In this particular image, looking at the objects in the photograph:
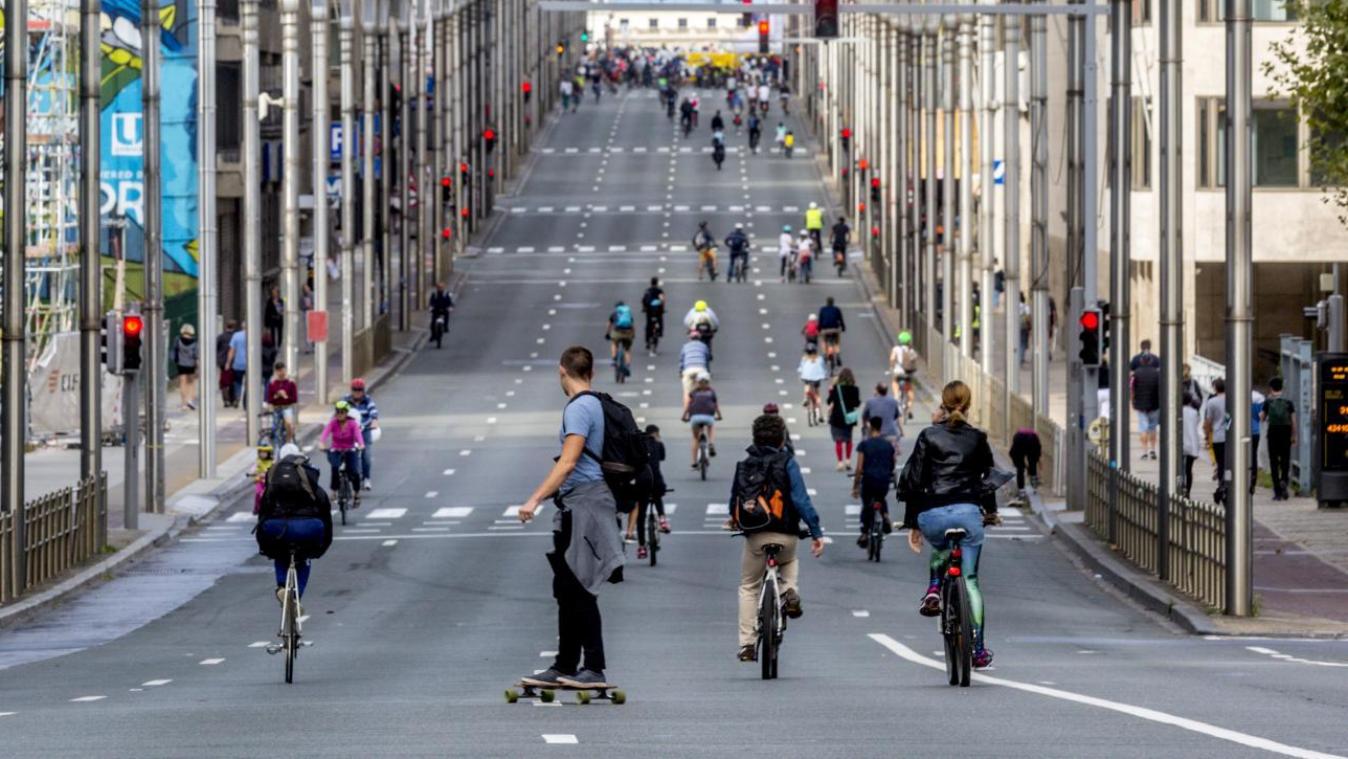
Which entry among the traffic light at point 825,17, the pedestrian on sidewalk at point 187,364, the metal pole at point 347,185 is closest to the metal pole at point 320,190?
the metal pole at point 347,185

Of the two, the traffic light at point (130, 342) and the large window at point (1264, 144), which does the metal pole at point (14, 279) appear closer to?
the traffic light at point (130, 342)

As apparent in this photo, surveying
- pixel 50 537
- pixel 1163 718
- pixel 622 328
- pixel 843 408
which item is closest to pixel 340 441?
pixel 50 537

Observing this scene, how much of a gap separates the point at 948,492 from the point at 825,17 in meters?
14.3

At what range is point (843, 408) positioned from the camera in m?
40.8

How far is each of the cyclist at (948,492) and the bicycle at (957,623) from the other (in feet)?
0.51

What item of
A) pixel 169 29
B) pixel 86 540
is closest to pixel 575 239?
pixel 169 29

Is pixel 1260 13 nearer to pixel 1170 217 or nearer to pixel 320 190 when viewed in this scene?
pixel 320 190

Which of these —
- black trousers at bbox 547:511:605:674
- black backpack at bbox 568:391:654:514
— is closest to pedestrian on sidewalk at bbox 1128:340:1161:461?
black trousers at bbox 547:511:605:674

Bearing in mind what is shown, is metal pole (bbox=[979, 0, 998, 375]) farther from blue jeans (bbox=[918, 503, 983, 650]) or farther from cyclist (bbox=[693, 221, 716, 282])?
blue jeans (bbox=[918, 503, 983, 650])

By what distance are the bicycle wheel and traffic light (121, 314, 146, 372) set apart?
18118 millimetres

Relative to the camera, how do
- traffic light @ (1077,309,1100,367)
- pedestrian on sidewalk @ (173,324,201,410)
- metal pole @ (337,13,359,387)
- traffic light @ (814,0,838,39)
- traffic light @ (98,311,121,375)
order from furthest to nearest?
metal pole @ (337,13,359,387) → pedestrian on sidewalk @ (173,324,201,410) → traffic light @ (1077,309,1100,367) → traffic light @ (98,311,121,375) → traffic light @ (814,0,838,39)

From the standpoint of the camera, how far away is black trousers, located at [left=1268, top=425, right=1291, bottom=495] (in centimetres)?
3684

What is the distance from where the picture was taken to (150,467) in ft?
120

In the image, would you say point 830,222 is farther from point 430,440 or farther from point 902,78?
point 430,440
